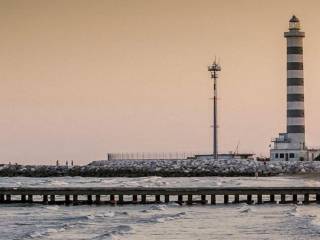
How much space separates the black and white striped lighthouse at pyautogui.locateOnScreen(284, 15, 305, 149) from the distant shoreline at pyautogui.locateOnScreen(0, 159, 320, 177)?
2.95 m

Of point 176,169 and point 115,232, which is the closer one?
point 115,232

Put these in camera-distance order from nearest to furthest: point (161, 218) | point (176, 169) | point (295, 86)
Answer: point (161, 218) < point (295, 86) < point (176, 169)

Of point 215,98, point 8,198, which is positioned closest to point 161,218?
point 8,198

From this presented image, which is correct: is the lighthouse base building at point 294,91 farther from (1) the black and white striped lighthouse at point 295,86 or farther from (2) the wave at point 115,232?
(2) the wave at point 115,232

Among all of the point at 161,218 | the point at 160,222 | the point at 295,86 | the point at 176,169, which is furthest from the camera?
the point at 176,169

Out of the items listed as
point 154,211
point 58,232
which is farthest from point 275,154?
point 58,232

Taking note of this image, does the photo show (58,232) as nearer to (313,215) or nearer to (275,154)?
(313,215)

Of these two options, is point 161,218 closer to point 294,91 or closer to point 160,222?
point 160,222

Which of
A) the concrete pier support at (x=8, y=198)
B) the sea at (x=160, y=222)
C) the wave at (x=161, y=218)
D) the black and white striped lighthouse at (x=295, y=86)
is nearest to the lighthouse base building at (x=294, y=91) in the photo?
the black and white striped lighthouse at (x=295, y=86)

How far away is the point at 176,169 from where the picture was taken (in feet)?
303

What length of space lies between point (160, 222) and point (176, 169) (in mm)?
53241

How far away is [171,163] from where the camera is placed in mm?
98375

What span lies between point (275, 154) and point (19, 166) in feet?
93.1

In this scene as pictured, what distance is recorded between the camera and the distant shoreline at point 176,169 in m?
88.7
